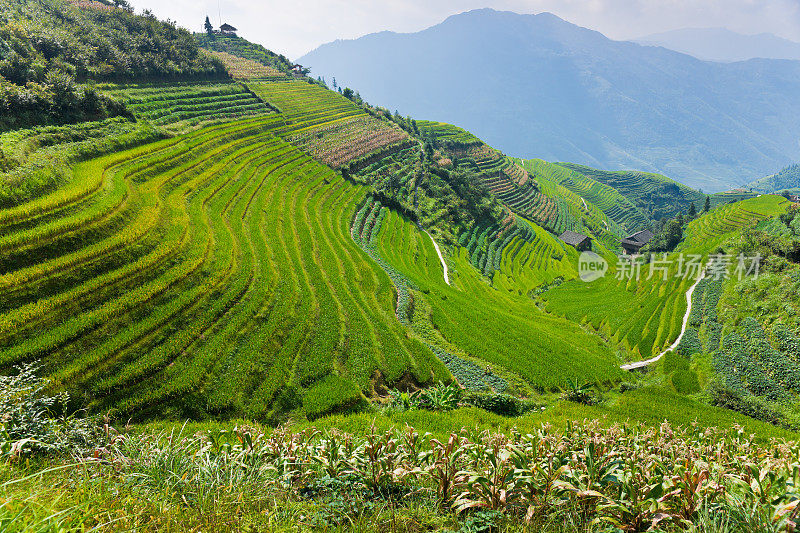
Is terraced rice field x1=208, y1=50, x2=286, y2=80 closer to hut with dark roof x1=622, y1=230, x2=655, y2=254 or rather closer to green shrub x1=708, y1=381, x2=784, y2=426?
green shrub x1=708, y1=381, x2=784, y2=426

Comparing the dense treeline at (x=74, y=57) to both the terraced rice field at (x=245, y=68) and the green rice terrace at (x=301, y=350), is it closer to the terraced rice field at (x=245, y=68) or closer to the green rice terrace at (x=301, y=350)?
the green rice terrace at (x=301, y=350)

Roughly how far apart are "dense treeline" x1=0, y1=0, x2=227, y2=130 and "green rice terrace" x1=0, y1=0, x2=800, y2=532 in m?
0.35

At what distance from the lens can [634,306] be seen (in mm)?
45031

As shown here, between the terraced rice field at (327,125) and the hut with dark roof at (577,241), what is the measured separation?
52.4 m

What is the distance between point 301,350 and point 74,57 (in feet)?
185

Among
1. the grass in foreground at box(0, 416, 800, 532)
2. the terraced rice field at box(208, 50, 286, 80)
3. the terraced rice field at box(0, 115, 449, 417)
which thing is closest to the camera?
the grass in foreground at box(0, 416, 800, 532)

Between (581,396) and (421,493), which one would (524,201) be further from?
(421,493)

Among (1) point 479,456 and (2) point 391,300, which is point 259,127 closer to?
(2) point 391,300

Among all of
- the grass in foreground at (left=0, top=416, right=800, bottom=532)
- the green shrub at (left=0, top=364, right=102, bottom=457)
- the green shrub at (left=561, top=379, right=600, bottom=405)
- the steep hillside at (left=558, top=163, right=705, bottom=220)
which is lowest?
the green shrub at (left=561, top=379, right=600, bottom=405)

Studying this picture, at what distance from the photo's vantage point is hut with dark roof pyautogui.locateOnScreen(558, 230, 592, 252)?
3632 inches

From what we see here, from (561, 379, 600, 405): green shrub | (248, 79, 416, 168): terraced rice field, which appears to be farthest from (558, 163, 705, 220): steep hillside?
(561, 379, 600, 405): green shrub

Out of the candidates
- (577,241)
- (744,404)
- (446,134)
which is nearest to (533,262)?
(577,241)

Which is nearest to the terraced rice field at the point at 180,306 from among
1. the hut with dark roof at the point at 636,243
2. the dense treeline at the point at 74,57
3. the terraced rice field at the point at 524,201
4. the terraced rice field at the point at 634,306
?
the dense treeline at the point at 74,57

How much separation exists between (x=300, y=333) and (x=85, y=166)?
24.2 meters
